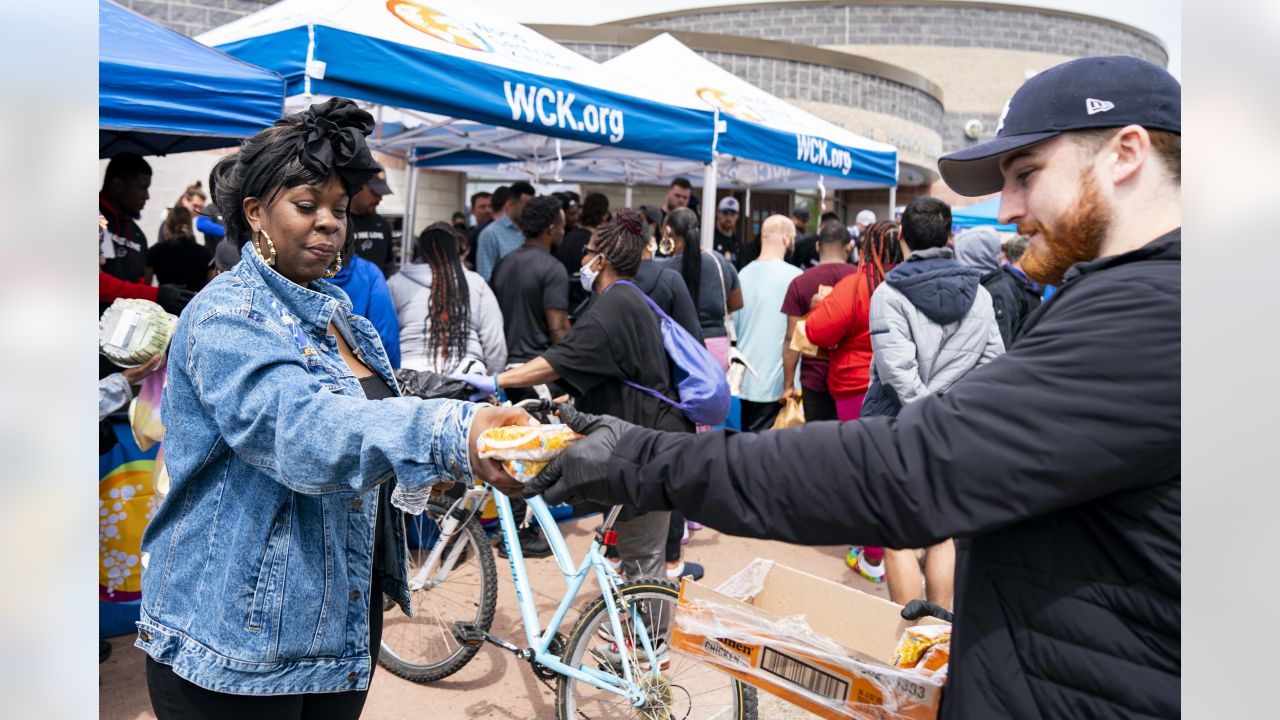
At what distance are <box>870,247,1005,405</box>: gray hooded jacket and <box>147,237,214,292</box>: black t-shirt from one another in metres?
4.79

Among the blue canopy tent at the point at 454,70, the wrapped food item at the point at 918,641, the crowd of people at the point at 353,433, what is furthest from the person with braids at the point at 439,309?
the wrapped food item at the point at 918,641

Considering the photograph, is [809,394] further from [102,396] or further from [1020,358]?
[1020,358]

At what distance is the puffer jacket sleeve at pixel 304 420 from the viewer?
1.47 m

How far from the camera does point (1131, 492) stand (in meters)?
1.16

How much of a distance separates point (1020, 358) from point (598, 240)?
2951 mm

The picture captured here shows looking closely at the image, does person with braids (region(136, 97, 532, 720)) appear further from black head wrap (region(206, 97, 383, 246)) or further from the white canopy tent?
the white canopy tent

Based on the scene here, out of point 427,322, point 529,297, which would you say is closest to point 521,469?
point 427,322

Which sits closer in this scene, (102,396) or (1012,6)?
(102,396)

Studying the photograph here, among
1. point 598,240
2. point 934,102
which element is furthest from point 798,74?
point 598,240

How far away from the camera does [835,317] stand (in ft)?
16.2

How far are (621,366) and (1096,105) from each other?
2579 millimetres

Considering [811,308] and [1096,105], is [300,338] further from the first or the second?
[811,308]

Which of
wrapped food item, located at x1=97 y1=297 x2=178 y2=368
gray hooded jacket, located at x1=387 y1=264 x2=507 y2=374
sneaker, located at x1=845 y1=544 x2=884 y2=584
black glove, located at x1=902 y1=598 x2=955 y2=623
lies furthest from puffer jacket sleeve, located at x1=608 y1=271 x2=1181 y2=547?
sneaker, located at x1=845 y1=544 x2=884 y2=584

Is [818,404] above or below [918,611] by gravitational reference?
above
